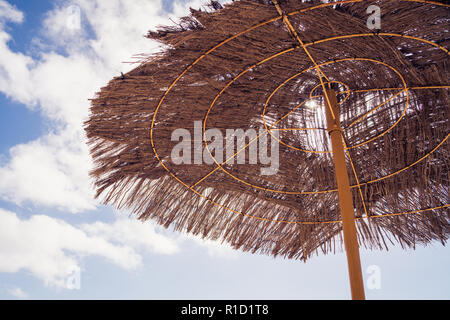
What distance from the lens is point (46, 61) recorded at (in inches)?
193

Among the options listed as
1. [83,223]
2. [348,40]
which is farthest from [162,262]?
[348,40]

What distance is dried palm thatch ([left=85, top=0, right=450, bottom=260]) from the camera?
277 cm

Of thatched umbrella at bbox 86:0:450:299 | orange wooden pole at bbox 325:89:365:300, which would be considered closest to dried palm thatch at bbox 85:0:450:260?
thatched umbrella at bbox 86:0:450:299

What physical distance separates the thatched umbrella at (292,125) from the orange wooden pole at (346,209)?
0.4 inches

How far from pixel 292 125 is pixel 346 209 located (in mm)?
1551

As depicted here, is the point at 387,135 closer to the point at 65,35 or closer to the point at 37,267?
the point at 65,35

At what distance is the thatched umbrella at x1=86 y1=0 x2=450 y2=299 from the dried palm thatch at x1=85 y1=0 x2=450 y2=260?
0.01 m

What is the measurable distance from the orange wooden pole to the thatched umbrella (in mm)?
10

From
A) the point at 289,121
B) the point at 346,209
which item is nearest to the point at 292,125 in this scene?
the point at 289,121

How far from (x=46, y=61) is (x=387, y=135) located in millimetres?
4303

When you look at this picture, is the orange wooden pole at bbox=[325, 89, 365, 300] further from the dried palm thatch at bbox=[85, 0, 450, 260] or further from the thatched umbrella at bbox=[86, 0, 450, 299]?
the dried palm thatch at bbox=[85, 0, 450, 260]

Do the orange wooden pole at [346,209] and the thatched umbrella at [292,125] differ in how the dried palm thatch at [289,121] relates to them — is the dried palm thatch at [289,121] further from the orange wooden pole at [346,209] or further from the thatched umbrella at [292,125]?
the orange wooden pole at [346,209]

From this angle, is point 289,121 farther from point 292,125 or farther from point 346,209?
point 346,209

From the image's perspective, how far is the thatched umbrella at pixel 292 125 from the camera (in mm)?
2777
